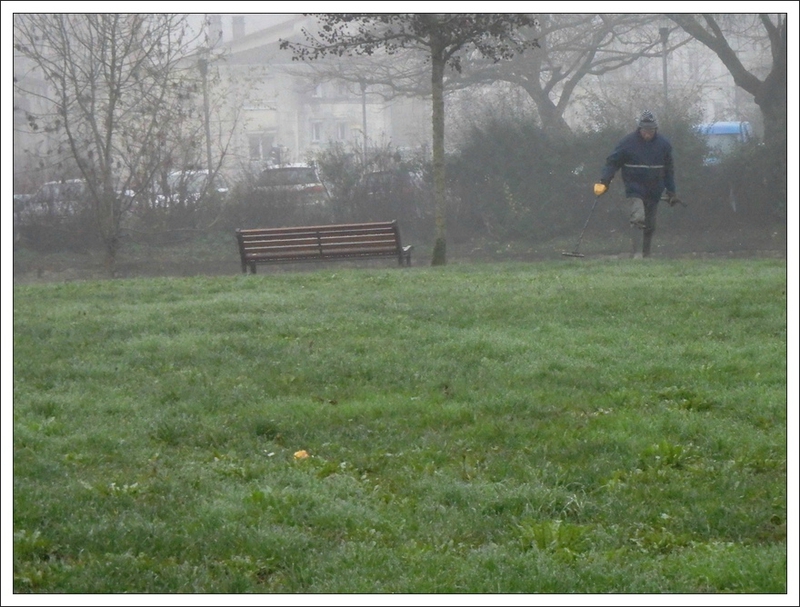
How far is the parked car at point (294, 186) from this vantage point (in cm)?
2328

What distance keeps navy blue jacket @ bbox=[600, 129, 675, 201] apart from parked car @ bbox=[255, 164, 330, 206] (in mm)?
9802

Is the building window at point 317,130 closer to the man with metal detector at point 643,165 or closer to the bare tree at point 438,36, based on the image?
the bare tree at point 438,36

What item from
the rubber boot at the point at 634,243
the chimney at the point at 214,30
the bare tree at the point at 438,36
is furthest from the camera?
the chimney at the point at 214,30

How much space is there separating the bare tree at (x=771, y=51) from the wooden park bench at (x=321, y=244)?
32.2 feet

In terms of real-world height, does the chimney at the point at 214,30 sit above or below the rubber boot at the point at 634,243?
above

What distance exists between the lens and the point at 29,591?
13.6ft

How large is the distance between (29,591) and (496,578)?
174cm

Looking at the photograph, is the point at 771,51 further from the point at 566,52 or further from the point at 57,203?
the point at 57,203

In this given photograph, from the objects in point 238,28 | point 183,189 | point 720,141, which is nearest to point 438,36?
point 183,189

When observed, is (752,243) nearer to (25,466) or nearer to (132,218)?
(132,218)

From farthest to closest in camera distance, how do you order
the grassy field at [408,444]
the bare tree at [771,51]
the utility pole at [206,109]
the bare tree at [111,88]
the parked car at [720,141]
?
the utility pole at [206,109], the parked car at [720,141], the bare tree at [771,51], the bare tree at [111,88], the grassy field at [408,444]

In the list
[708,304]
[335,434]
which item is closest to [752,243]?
[708,304]

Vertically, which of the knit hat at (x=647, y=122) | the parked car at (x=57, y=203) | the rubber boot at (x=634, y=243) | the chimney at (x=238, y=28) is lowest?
the rubber boot at (x=634, y=243)

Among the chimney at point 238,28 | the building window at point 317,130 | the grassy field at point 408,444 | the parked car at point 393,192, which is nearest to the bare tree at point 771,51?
the parked car at point 393,192
